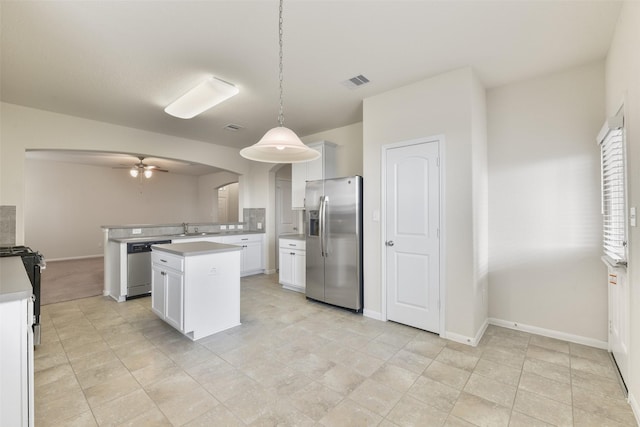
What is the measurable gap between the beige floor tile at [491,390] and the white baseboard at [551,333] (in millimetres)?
1256

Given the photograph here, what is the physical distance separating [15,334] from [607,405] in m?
3.47

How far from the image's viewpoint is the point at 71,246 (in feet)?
25.1

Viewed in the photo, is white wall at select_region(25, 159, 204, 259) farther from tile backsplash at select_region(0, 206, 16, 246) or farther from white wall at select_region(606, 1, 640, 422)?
white wall at select_region(606, 1, 640, 422)

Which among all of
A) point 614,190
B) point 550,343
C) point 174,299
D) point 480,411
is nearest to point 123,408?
point 174,299

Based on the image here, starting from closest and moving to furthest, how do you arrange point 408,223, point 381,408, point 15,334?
point 15,334
point 381,408
point 408,223

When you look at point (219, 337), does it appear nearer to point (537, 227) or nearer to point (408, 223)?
point (408, 223)

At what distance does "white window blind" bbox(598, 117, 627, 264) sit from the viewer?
81.2 inches

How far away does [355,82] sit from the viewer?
309 centimetres

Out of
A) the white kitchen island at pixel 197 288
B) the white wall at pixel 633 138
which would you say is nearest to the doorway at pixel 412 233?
the white wall at pixel 633 138

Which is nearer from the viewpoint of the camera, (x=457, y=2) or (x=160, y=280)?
(x=457, y=2)

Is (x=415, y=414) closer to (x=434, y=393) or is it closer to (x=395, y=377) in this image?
(x=434, y=393)

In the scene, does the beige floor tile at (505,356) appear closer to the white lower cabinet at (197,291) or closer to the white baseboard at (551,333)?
the white baseboard at (551,333)

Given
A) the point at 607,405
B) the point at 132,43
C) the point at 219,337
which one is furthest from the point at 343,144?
the point at 607,405

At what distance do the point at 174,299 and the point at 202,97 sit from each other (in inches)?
89.4
